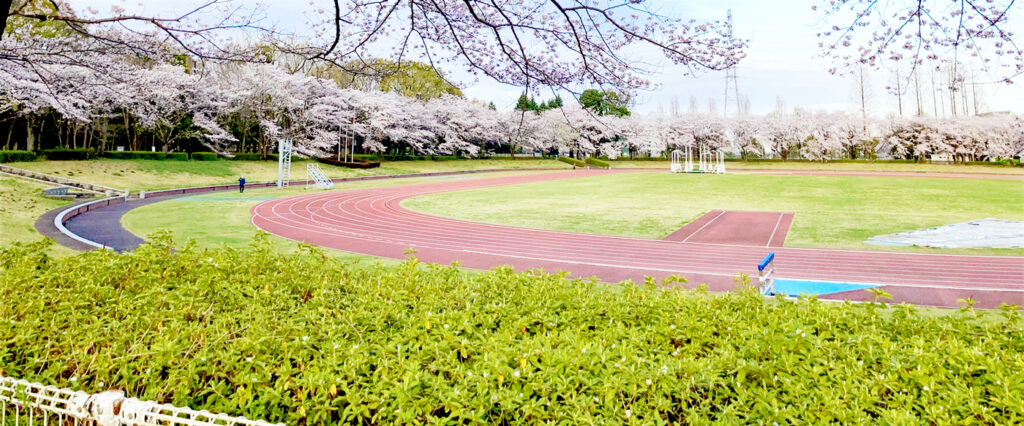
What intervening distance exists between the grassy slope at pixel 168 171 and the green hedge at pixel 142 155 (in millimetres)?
795

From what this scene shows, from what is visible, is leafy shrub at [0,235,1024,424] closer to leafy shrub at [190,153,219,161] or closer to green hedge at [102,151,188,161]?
green hedge at [102,151,188,161]

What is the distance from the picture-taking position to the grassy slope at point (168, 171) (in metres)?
32.5

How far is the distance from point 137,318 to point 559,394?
324 cm

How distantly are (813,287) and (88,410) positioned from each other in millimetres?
11306

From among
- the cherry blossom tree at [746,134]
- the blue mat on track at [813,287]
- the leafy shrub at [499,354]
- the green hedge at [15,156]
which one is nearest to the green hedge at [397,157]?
the green hedge at [15,156]

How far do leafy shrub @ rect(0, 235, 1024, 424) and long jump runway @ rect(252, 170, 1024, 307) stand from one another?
7.12 metres

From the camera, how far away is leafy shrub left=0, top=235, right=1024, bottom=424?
9.93 feet

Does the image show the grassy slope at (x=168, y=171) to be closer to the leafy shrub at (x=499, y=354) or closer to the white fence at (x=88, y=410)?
the leafy shrub at (x=499, y=354)

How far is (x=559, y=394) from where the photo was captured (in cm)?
313

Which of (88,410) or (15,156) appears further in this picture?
(15,156)

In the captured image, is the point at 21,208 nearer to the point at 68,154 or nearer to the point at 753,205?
the point at 68,154

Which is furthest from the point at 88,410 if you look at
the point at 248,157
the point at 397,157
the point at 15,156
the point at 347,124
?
the point at 397,157

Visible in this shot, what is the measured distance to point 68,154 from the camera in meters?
35.5

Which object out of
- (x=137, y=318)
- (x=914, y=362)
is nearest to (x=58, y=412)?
→ (x=137, y=318)
